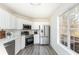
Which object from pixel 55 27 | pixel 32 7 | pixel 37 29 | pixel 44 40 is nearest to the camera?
pixel 32 7

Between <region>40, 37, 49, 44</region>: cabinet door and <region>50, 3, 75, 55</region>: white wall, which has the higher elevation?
<region>50, 3, 75, 55</region>: white wall

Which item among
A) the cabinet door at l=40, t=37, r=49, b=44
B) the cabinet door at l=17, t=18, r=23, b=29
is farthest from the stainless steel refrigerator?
the cabinet door at l=17, t=18, r=23, b=29

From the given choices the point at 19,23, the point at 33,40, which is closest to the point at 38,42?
the point at 33,40

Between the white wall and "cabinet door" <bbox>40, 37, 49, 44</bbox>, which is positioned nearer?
the white wall

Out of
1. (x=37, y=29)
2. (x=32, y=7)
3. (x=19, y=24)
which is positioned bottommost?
(x=37, y=29)

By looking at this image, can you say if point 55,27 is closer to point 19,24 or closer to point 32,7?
point 32,7

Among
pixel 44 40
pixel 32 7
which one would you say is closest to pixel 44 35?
pixel 44 40

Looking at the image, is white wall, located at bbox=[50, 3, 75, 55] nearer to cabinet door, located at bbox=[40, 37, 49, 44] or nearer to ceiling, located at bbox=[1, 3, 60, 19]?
ceiling, located at bbox=[1, 3, 60, 19]

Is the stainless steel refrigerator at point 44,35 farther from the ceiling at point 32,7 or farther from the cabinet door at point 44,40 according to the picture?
the ceiling at point 32,7

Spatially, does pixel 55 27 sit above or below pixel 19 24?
below

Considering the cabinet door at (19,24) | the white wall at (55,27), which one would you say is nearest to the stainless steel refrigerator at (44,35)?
the cabinet door at (19,24)

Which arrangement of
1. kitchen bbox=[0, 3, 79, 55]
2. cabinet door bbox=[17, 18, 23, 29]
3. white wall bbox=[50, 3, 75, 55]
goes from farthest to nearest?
cabinet door bbox=[17, 18, 23, 29]
kitchen bbox=[0, 3, 79, 55]
white wall bbox=[50, 3, 75, 55]
